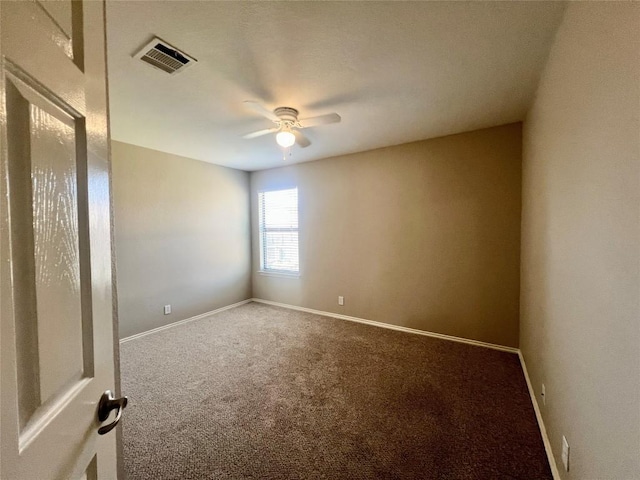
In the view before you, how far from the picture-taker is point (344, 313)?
13.2ft

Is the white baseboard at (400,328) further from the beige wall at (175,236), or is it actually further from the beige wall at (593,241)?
the beige wall at (593,241)

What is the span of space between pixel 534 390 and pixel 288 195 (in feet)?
12.6

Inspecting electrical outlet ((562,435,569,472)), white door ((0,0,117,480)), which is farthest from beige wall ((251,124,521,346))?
white door ((0,0,117,480))

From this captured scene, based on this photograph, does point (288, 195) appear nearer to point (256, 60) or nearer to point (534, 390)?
point (256, 60)

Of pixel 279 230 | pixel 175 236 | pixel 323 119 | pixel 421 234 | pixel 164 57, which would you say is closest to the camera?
pixel 164 57

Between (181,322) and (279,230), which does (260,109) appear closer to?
(279,230)

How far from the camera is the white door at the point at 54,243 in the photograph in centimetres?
42

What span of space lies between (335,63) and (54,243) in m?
1.81

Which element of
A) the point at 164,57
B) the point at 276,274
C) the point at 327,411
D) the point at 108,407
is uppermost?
the point at 164,57

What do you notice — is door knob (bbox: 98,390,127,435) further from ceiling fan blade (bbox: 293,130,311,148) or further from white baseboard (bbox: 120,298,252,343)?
white baseboard (bbox: 120,298,252,343)

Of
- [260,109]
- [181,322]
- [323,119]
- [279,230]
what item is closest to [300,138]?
[323,119]

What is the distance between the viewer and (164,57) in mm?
1652

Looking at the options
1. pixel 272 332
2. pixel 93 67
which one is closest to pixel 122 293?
pixel 272 332

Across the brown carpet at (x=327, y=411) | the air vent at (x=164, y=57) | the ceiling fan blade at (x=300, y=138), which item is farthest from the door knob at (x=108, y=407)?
the ceiling fan blade at (x=300, y=138)
